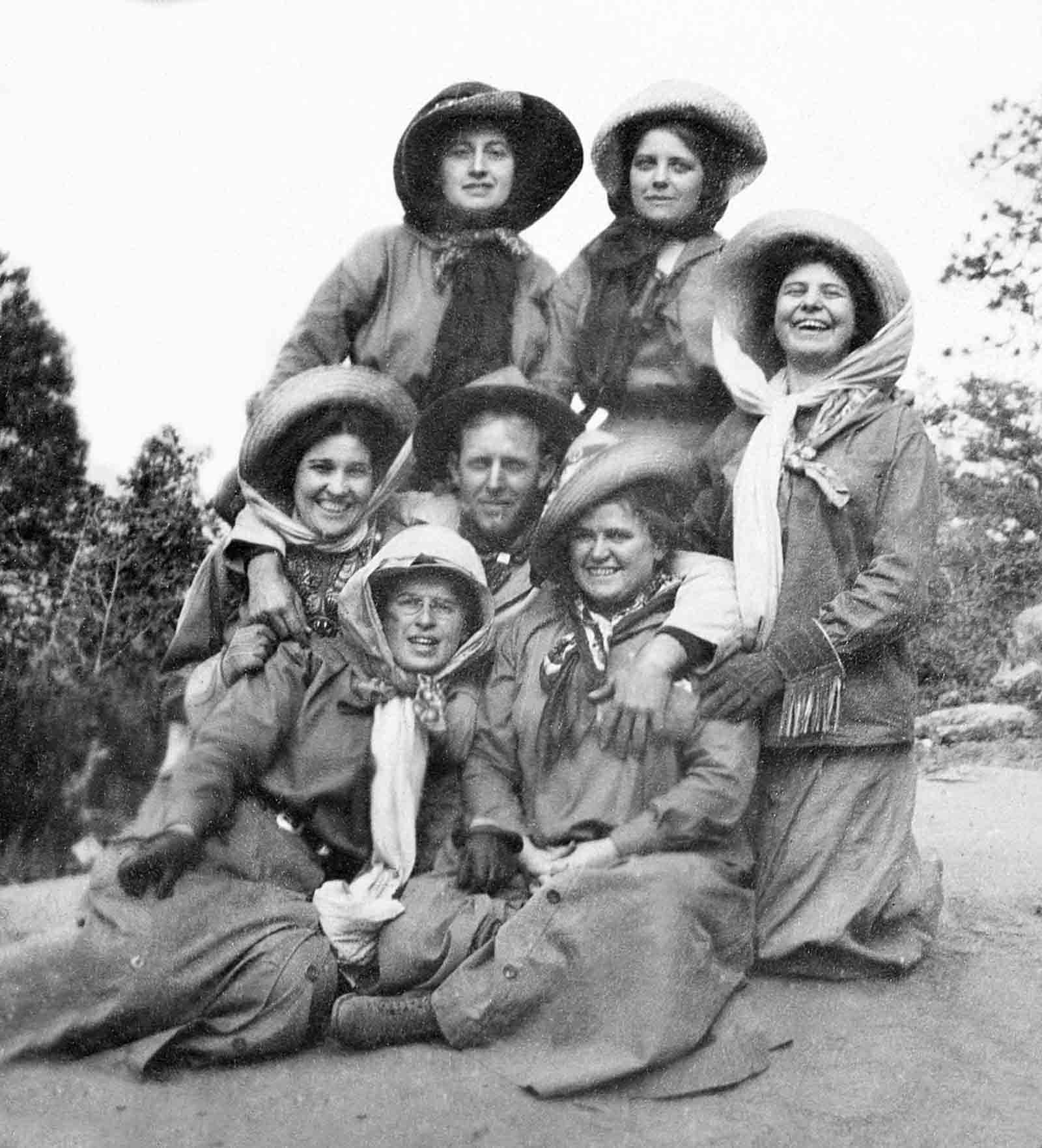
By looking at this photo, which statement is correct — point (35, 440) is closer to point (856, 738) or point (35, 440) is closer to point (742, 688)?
point (742, 688)

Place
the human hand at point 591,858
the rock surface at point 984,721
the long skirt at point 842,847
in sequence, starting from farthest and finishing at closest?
1. the rock surface at point 984,721
2. the long skirt at point 842,847
3. the human hand at point 591,858

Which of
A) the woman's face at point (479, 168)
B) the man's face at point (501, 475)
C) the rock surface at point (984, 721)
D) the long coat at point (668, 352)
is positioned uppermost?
the woman's face at point (479, 168)

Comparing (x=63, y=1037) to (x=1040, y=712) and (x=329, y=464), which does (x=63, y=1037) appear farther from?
(x=1040, y=712)

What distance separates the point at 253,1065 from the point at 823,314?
2.33m

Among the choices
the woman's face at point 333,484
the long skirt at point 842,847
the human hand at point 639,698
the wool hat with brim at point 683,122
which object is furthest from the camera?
the wool hat with brim at point 683,122

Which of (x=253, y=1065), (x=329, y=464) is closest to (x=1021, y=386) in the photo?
(x=329, y=464)

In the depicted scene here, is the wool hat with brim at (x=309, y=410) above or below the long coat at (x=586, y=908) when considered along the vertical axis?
above

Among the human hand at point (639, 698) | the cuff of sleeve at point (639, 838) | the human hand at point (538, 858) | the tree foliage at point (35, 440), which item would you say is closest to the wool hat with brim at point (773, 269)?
the human hand at point (639, 698)

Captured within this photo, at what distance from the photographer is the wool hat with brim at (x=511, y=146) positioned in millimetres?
3939

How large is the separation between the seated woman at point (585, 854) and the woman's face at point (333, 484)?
50cm

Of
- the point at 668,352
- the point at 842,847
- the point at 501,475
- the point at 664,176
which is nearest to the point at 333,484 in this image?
the point at 501,475

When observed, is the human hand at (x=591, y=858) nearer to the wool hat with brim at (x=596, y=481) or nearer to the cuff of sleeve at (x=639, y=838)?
the cuff of sleeve at (x=639, y=838)

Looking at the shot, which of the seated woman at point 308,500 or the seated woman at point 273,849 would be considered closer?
the seated woman at point 273,849

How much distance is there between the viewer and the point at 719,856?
3.55 m
